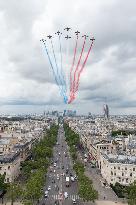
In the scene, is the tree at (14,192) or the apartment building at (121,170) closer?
the tree at (14,192)

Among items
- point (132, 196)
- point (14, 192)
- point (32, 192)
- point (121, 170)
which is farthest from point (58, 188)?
point (132, 196)

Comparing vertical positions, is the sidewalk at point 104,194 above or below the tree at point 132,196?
below

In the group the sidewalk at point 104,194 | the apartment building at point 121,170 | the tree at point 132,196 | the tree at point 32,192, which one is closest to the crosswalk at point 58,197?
the tree at point 32,192

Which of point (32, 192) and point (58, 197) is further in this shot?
point (58, 197)

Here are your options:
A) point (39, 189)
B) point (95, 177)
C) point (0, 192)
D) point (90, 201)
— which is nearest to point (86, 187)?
point (90, 201)

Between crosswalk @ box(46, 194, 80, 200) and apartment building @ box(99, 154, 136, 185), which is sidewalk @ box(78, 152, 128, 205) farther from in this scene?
crosswalk @ box(46, 194, 80, 200)

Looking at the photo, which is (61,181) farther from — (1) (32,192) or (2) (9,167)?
(1) (32,192)

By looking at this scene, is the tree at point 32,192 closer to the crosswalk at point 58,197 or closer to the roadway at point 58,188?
the roadway at point 58,188

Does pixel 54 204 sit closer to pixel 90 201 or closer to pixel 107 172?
pixel 90 201

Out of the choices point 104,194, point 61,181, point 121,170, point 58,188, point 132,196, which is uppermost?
point 121,170

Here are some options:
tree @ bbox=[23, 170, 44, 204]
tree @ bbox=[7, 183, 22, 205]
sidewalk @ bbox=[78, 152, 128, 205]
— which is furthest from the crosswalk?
tree @ bbox=[7, 183, 22, 205]

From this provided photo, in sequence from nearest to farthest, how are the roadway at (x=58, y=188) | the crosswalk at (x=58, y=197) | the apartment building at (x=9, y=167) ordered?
the roadway at (x=58, y=188)
the crosswalk at (x=58, y=197)
the apartment building at (x=9, y=167)
